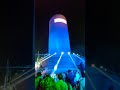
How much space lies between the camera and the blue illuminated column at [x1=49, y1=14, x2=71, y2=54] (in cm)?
301

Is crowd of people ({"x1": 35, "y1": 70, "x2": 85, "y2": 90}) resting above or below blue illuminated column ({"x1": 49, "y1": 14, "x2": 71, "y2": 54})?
below

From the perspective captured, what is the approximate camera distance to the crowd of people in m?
2.97

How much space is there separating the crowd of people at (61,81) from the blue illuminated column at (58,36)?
0.82 ft

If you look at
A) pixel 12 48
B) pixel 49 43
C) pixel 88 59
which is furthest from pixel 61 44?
pixel 12 48

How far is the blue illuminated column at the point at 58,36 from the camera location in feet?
9.89

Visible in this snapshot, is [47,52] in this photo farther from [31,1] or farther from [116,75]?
[116,75]

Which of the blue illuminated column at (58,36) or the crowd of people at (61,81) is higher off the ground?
the blue illuminated column at (58,36)

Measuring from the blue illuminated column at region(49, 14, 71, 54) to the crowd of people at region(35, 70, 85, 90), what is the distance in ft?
0.82

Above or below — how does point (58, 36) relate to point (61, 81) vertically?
above

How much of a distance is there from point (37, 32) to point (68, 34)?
13.0 inches

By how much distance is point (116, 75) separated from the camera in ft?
9.78

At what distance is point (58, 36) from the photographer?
9.91 feet

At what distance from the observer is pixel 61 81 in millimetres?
2977

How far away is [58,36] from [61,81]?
1.54ft
